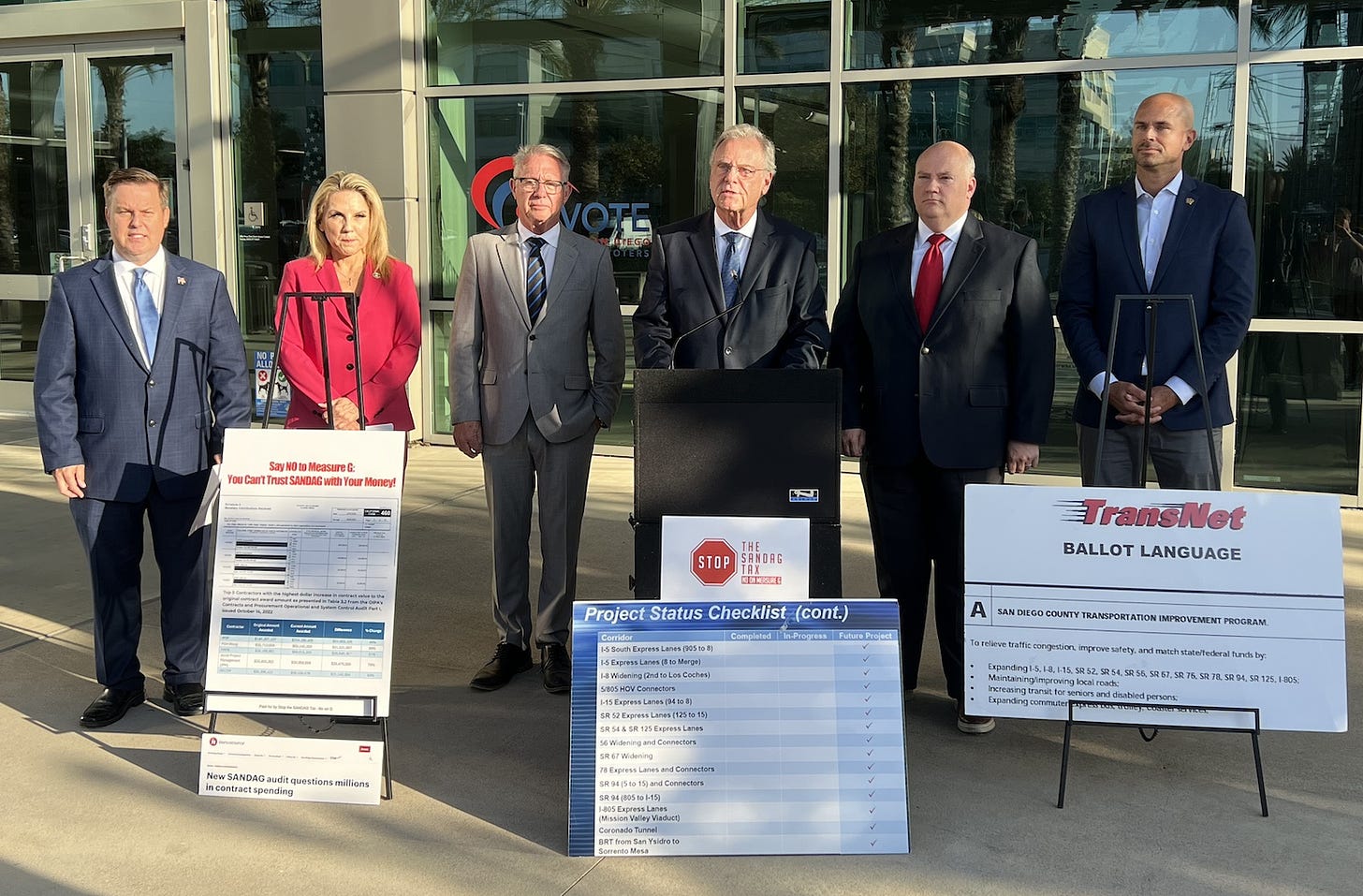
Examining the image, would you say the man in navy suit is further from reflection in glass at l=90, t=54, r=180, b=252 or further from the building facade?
reflection in glass at l=90, t=54, r=180, b=252

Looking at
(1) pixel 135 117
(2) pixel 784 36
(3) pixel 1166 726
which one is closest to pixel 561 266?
(3) pixel 1166 726

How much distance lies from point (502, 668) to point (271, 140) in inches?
245

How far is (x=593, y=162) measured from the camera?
27.7ft

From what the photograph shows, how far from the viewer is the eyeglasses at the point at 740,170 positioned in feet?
12.7

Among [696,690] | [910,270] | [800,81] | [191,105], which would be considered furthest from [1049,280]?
[191,105]

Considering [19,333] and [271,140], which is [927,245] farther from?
[19,333]

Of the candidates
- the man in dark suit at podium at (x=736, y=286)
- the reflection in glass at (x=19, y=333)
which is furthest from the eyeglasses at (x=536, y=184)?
the reflection in glass at (x=19, y=333)

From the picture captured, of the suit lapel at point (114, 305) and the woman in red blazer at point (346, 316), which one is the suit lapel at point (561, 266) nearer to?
the woman in red blazer at point (346, 316)

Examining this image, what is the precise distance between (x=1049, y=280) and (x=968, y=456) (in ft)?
13.1

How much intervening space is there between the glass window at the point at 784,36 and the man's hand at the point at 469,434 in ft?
14.9

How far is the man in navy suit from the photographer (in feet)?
13.0

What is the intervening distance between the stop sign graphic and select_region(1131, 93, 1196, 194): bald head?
1.81 metres

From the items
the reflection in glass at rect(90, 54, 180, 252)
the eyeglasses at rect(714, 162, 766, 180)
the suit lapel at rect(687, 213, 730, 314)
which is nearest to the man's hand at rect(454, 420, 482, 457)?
the suit lapel at rect(687, 213, 730, 314)

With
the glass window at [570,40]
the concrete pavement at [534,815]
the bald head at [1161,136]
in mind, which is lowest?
the concrete pavement at [534,815]
